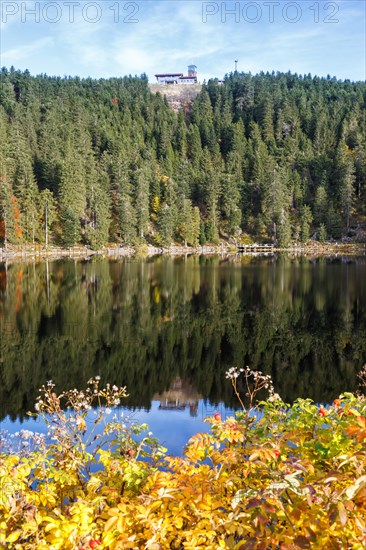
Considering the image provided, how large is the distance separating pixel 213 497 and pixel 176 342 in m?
16.8

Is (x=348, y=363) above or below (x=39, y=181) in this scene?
below

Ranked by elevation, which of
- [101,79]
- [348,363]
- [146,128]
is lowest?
[348,363]

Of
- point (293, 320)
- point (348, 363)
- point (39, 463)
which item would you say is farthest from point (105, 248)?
point (39, 463)

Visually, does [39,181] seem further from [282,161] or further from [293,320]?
[293,320]

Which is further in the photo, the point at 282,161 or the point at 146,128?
the point at 146,128

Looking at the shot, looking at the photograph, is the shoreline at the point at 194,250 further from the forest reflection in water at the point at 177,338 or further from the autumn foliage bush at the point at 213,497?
the autumn foliage bush at the point at 213,497

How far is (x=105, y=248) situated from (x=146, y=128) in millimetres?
62978

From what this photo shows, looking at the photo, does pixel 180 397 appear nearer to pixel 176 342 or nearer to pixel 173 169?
pixel 176 342

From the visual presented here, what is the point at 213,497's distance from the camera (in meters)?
4.05

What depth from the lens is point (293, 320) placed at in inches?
1027

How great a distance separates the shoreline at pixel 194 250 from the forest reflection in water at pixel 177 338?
43514 millimetres

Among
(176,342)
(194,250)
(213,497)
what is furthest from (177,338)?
(194,250)

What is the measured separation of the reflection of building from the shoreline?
68380 mm

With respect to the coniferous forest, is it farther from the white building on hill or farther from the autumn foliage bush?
the autumn foliage bush
